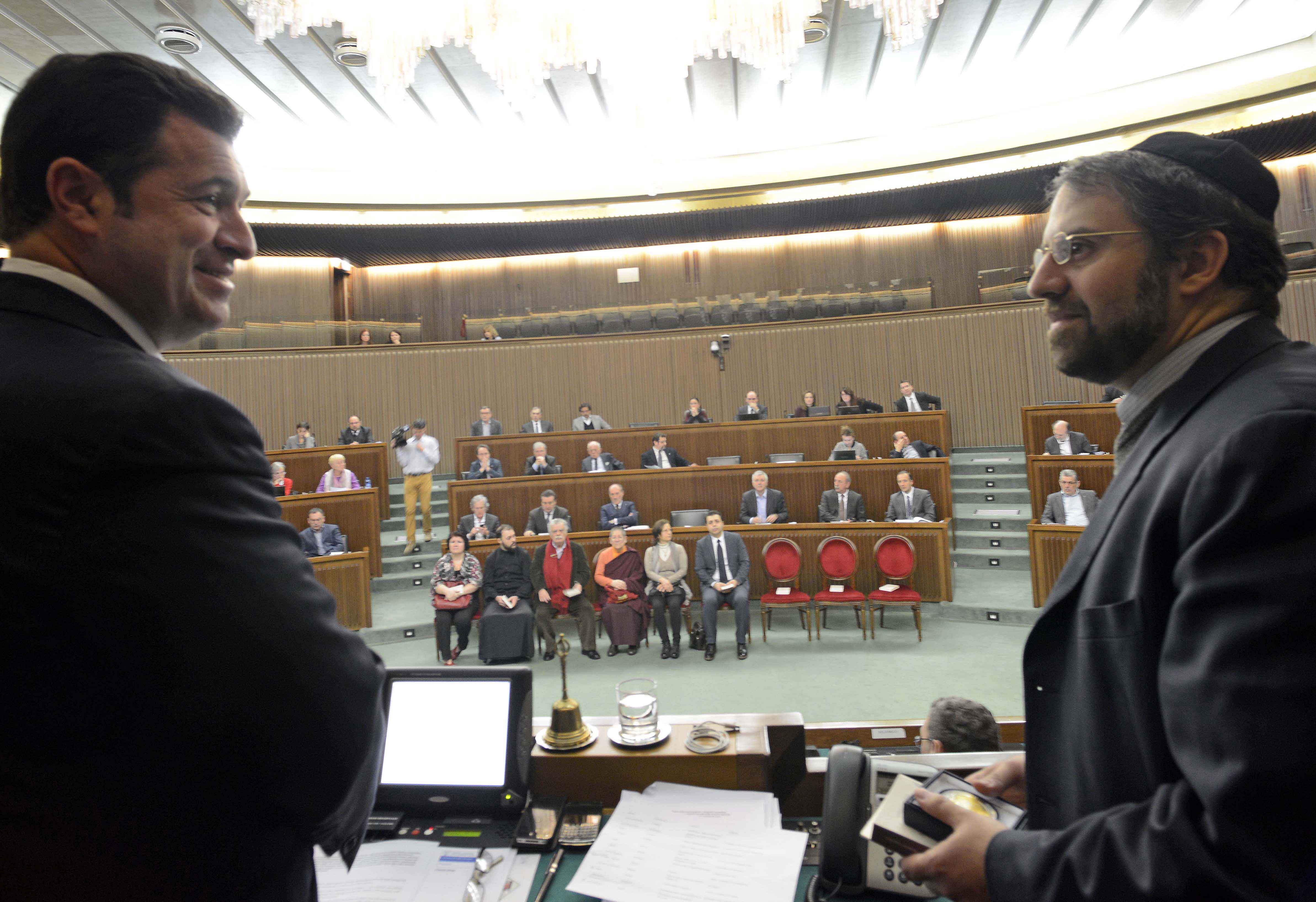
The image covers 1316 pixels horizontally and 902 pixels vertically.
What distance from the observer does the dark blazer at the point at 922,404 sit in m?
9.86

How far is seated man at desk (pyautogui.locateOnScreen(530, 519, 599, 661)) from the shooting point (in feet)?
21.3

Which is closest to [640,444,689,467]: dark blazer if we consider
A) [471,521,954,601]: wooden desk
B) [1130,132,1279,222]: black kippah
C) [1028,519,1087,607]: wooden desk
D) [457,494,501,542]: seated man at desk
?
[471,521,954,601]: wooden desk

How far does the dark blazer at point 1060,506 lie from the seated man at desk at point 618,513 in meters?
4.13

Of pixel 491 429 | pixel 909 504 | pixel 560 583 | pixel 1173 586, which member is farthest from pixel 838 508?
pixel 1173 586

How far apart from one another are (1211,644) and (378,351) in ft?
Result: 43.1

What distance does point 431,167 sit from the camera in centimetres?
1280

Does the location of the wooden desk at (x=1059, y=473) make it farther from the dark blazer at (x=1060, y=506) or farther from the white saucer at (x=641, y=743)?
the white saucer at (x=641, y=743)

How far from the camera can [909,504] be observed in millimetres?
7398

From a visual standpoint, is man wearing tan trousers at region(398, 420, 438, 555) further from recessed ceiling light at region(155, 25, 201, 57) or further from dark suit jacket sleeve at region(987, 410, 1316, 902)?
dark suit jacket sleeve at region(987, 410, 1316, 902)

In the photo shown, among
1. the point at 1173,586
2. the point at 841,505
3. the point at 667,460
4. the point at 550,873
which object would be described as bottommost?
the point at 550,873

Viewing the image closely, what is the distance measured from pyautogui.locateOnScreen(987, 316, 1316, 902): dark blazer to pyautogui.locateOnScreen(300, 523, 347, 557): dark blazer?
710 centimetres

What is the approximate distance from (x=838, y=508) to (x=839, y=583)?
994 millimetres

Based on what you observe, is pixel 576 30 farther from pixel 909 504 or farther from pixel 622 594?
pixel 909 504

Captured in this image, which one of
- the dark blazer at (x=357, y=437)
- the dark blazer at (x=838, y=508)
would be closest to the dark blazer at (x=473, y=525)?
the dark blazer at (x=357, y=437)
